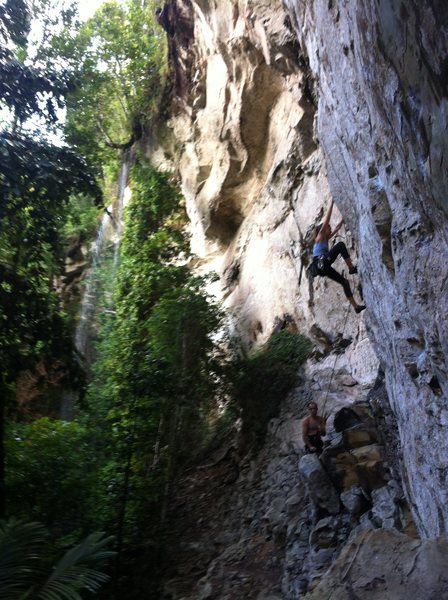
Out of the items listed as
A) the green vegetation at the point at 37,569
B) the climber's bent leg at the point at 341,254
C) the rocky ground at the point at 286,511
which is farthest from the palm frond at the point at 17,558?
the climber's bent leg at the point at 341,254

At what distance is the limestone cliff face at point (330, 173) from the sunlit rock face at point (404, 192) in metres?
0.02

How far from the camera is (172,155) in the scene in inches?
658

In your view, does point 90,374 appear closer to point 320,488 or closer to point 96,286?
point 96,286

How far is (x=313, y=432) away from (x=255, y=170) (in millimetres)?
7384

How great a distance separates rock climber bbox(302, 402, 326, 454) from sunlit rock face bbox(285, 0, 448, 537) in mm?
1796

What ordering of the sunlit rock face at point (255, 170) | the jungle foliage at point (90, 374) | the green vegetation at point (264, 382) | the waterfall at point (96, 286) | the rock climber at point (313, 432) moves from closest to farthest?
the jungle foliage at point (90, 374) → the rock climber at point (313, 432) → the green vegetation at point (264, 382) → the sunlit rock face at point (255, 170) → the waterfall at point (96, 286)

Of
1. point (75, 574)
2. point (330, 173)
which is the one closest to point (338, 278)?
point (330, 173)

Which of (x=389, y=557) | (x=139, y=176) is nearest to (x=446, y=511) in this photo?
(x=389, y=557)

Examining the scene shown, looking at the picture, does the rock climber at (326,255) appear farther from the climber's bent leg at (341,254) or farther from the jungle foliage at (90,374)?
the jungle foliage at (90,374)

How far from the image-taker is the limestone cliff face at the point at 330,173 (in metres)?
3.90

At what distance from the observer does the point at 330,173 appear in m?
8.19

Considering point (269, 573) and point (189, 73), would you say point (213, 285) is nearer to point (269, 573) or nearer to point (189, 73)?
point (189, 73)

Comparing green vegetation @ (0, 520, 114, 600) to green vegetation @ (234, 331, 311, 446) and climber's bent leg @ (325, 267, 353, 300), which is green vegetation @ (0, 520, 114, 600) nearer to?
green vegetation @ (234, 331, 311, 446)

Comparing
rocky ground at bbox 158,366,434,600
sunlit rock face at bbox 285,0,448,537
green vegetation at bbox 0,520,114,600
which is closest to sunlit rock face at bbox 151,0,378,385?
rocky ground at bbox 158,366,434,600
